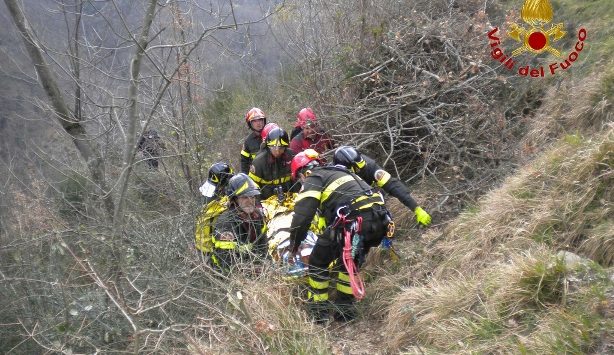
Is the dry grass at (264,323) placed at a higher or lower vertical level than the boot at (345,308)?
higher

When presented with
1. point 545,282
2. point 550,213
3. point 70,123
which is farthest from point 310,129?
point 545,282

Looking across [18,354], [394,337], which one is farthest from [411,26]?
[18,354]

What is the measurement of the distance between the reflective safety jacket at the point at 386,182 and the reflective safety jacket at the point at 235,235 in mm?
1194

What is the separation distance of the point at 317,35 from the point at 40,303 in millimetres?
6158

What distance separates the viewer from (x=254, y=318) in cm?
373

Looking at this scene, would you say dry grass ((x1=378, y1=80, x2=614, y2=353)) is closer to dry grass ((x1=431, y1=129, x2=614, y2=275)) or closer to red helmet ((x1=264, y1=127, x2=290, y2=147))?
dry grass ((x1=431, y1=129, x2=614, y2=275))

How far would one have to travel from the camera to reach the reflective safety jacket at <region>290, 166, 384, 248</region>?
4.75m

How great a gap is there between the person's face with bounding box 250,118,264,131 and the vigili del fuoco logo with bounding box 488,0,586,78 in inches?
133

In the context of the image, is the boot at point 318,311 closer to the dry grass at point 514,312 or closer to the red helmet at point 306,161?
the dry grass at point 514,312

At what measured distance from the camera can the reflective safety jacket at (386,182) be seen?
208 inches

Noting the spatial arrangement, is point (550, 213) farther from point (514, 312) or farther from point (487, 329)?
point (487, 329)

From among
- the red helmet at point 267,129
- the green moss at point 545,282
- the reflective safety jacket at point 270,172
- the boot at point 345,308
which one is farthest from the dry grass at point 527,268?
the red helmet at point 267,129

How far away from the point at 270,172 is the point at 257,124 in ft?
3.73

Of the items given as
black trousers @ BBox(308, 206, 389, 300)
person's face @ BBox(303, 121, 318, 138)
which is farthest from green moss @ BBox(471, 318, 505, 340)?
person's face @ BBox(303, 121, 318, 138)
